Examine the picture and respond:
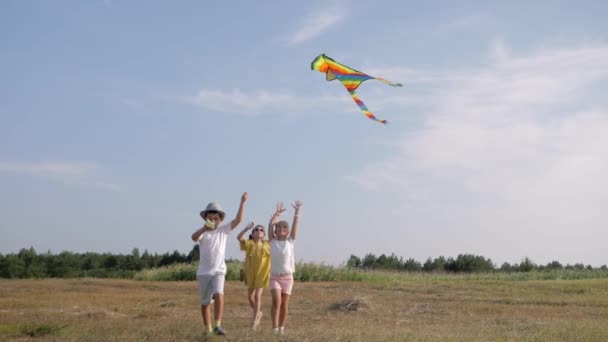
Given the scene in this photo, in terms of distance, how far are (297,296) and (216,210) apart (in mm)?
11421

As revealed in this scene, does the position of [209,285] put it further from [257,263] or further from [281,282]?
[257,263]

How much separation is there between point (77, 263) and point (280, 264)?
33277 millimetres

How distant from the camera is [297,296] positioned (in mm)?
20406

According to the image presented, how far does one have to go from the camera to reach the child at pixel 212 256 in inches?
368

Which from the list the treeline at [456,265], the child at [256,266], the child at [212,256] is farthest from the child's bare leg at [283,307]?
the treeline at [456,265]

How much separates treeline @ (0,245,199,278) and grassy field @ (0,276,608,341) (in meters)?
9.83

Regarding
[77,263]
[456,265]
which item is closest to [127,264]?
[77,263]

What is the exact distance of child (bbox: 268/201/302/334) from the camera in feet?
33.3

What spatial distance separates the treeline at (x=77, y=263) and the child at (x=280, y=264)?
25445 mm

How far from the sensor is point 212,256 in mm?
9375

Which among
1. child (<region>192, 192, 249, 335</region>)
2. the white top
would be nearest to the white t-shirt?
child (<region>192, 192, 249, 335</region>)

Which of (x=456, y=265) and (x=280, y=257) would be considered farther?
(x=456, y=265)

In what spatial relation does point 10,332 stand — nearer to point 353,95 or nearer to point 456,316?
point 353,95

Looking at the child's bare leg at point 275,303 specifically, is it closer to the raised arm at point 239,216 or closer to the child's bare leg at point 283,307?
the child's bare leg at point 283,307
